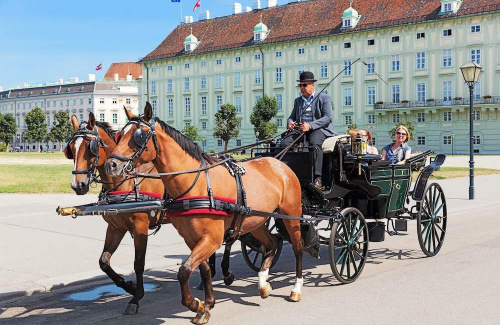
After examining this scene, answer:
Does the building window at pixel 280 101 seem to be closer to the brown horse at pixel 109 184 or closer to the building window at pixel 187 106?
the building window at pixel 187 106

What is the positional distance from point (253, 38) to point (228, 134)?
16.0 metres

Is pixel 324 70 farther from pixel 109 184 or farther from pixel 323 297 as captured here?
pixel 109 184

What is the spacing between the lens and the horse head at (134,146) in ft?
17.5

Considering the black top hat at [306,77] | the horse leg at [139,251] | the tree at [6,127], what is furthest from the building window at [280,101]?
the horse leg at [139,251]

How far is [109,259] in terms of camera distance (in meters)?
6.70

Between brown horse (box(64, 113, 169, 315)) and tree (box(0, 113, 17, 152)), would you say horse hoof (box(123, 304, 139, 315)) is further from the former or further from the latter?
tree (box(0, 113, 17, 152))

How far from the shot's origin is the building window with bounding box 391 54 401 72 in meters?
67.4

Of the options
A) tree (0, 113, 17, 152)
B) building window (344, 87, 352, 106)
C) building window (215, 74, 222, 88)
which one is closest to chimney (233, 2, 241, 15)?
building window (215, 74, 222, 88)

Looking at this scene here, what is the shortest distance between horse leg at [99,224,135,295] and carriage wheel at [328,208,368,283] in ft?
7.65

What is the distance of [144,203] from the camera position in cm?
601

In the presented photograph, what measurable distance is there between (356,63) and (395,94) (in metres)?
5.44

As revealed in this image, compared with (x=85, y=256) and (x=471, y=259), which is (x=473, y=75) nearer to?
(x=471, y=259)

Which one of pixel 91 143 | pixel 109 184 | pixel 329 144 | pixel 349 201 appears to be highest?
pixel 91 143

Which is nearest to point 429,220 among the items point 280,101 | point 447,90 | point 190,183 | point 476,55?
point 190,183
